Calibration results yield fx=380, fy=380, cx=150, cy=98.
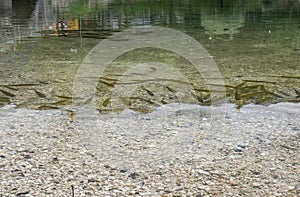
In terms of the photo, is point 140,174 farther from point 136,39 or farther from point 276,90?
point 136,39

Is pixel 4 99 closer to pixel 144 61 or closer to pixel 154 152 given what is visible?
pixel 154 152

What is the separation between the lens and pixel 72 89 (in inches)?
411

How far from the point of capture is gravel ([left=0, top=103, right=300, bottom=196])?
559cm

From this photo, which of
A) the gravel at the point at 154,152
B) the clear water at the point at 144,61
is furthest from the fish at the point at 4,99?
the gravel at the point at 154,152

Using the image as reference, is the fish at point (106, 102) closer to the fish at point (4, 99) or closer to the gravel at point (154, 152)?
the gravel at point (154, 152)

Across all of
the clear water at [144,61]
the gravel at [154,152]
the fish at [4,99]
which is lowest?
the gravel at [154,152]

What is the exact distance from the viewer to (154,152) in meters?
6.75

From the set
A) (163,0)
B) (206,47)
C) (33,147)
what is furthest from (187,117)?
→ (163,0)

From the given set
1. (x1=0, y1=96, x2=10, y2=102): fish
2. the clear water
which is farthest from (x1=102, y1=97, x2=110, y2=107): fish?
(x1=0, y1=96, x2=10, y2=102): fish

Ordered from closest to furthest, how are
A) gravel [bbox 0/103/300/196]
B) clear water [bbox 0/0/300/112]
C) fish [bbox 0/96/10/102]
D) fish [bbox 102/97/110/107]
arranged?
gravel [bbox 0/103/300/196] → fish [bbox 102/97/110/107] → fish [bbox 0/96/10/102] → clear water [bbox 0/0/300/112]

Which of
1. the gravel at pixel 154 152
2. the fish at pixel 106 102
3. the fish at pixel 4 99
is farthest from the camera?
the fish at pixel 4 99

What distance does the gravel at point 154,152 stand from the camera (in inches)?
220

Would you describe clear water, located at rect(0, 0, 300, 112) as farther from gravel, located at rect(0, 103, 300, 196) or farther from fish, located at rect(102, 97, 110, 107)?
gravel, located at rect(0, 103, 300, 196)

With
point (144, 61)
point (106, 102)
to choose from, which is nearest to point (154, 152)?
point (106, 102)
